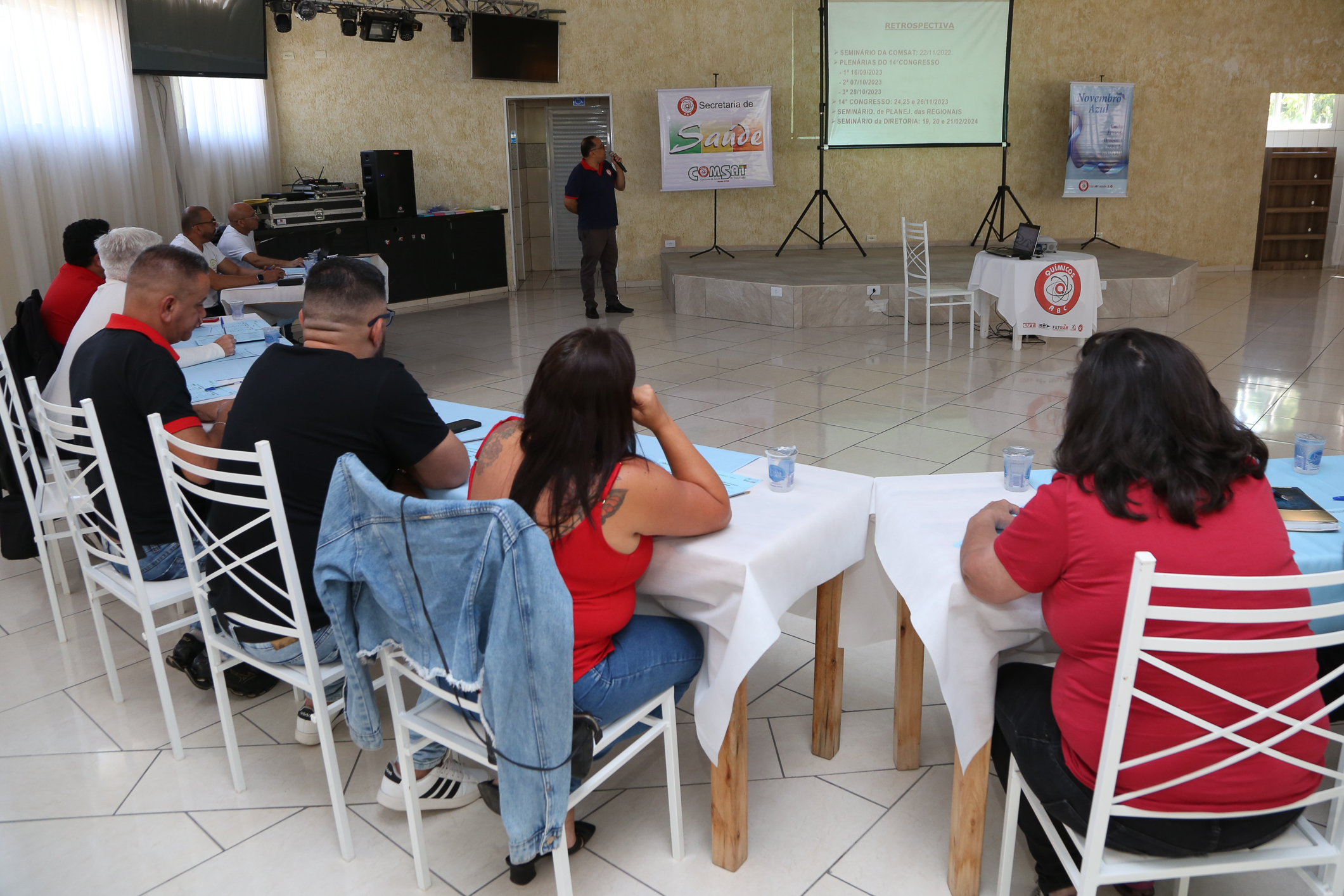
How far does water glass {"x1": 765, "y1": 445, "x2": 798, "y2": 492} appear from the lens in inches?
80.9

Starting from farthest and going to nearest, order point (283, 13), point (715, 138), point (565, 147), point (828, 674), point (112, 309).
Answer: point (565, 147) < point (715, 138) < point (283, 13) < point (112, 309) < point (828, 674)

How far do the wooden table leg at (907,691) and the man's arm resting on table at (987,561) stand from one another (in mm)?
393

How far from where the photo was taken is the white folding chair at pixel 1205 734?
1228 millimetres

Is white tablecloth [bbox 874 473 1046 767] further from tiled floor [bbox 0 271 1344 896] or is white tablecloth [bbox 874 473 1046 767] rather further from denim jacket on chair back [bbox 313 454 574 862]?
denim jacket on chair back [bbox 313 454 574 862]

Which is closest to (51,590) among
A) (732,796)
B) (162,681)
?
(162,681)

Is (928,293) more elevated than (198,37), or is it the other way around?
(198,37)

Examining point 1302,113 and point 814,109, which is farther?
point 1302,113

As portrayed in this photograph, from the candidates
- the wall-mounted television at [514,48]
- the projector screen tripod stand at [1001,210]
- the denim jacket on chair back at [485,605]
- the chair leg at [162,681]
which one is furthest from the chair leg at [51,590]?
the projector screen tripod stand at [1001,210]

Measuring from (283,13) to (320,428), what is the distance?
7.00 meters

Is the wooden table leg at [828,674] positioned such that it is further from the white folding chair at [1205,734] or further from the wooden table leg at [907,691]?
the white folding chair at [1205,734]

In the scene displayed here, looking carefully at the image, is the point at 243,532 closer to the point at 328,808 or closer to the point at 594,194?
the point at 328,808

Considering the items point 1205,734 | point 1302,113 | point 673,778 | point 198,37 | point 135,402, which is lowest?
point 673,778

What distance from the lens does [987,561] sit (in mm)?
1583

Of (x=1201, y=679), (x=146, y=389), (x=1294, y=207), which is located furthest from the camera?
(x=1294, y=207)
